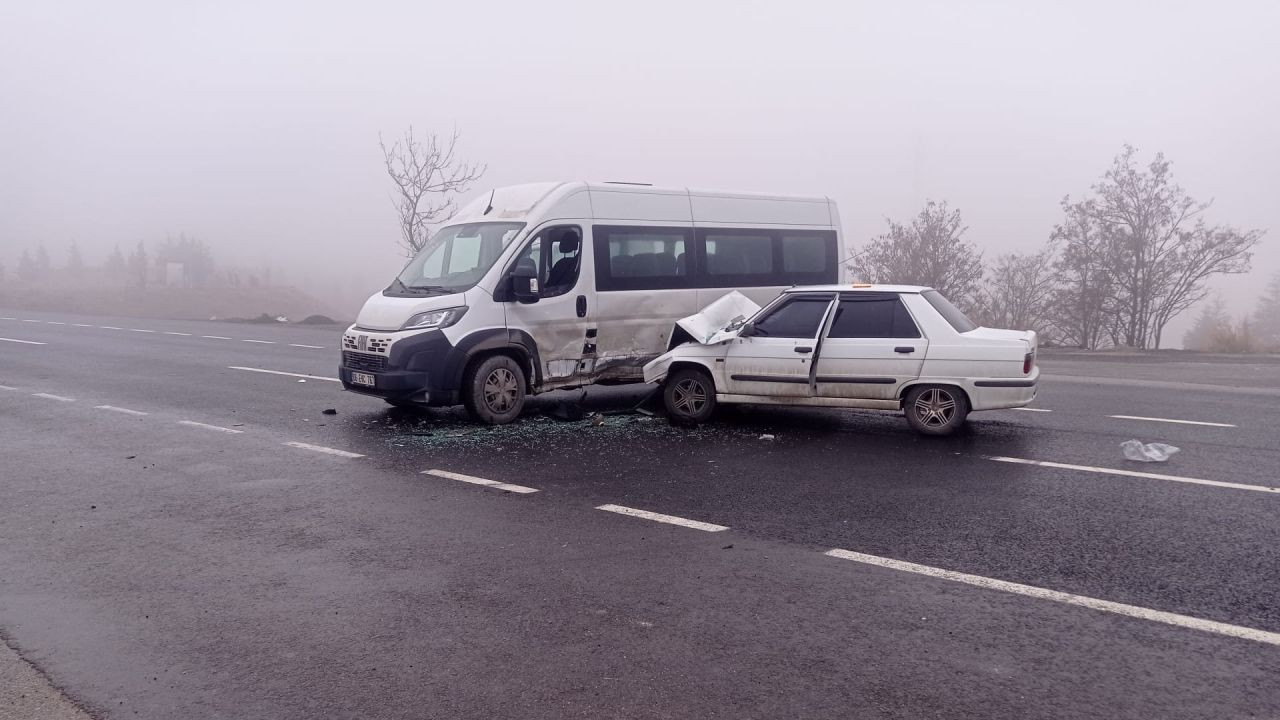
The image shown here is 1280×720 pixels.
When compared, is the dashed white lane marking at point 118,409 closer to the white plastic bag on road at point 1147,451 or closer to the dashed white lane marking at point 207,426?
the dashed white lane marking at point 207,426

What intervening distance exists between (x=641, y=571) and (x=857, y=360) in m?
5.01

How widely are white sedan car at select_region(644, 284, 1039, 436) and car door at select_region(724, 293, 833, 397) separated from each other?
11 millimetres

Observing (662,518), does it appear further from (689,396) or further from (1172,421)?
(1172,421)

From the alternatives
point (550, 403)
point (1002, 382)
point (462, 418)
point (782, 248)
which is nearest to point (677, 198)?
point (782, 248)

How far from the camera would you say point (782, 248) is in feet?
42.3

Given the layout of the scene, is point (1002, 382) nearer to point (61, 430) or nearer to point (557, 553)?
point (557, 553)

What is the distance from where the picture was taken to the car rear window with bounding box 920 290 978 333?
9.39 meters

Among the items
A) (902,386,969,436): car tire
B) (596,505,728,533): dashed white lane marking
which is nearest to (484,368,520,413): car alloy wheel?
(596,505,728,533): dashed white lane marking

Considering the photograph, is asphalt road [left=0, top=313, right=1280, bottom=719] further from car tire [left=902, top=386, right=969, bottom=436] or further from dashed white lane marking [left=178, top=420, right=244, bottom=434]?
car tire [left=902, top=386, right=969, bottom=436]

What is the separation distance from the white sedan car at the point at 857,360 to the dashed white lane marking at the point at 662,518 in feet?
11.9

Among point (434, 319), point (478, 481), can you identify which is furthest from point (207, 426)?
point (478, 481)

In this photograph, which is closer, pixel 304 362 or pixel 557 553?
pixel 557 553

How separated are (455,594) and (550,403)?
703 cm

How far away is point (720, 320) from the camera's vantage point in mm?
10797
